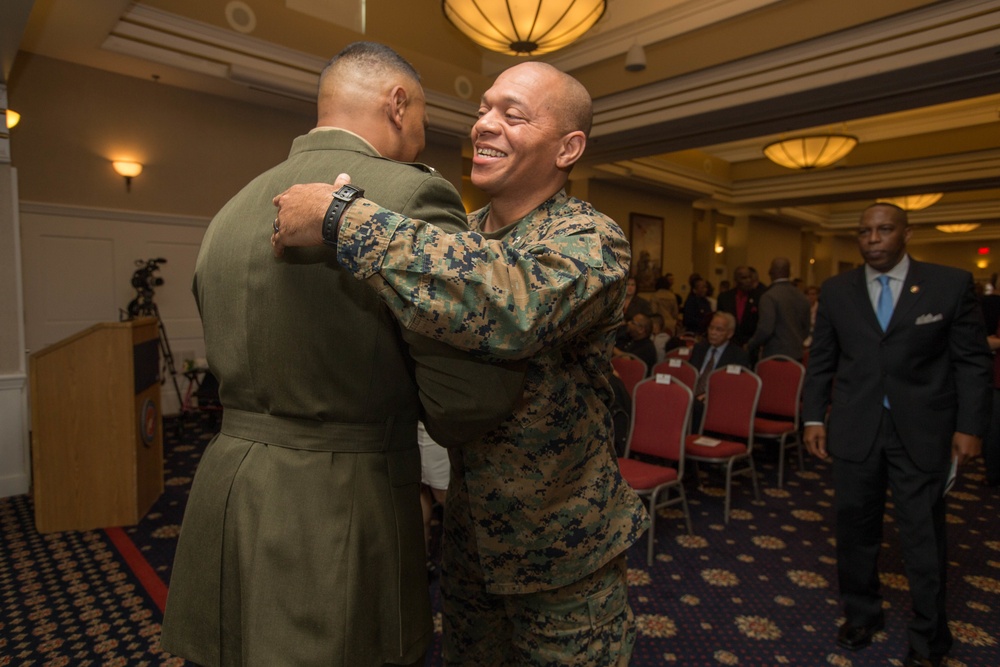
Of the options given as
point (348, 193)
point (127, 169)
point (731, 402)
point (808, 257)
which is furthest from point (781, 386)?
point (808, 257)

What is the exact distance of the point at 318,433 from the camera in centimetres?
95

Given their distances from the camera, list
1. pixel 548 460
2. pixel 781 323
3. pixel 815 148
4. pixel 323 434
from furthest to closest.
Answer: pixel 815 148 → pixel 781 323 → pixel 548 460 → pixel 323 434

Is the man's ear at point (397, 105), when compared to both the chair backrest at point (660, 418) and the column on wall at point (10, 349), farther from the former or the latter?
the column on wall at point (10, 349)

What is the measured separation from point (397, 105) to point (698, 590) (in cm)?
271

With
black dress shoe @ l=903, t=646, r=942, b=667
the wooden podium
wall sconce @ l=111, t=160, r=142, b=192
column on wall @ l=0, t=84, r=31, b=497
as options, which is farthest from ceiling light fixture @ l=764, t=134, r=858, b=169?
Result: column on wall @ l=0, t=84, r=31, b=497

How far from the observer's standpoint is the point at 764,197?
12000 millimetres

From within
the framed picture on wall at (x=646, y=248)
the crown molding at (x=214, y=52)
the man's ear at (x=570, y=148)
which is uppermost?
the crown molding at (x=214, y=52)

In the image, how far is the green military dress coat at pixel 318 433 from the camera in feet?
2.98

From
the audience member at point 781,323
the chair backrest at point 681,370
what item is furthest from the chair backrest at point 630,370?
the audience member at point 781,323

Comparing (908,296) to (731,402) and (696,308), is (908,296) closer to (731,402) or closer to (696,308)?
(731,402)

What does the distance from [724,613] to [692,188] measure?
9925 millimetres

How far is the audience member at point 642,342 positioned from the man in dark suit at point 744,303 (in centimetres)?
167

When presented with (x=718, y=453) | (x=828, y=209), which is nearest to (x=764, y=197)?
(x=828, y=209)

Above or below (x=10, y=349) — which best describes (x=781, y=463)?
below
